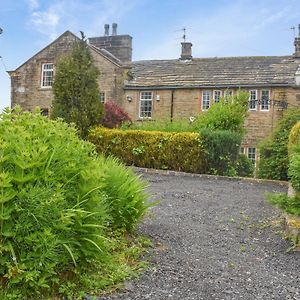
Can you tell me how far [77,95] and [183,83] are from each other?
13.0 metres

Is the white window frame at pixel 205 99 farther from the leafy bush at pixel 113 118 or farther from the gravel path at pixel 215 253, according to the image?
the gravel path at pixel 215 253

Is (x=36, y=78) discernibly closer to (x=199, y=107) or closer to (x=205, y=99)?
(x=199, y=107)

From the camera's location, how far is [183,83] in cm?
2888

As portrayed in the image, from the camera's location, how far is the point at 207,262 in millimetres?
5418

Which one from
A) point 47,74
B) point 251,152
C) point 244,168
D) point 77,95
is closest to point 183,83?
point 251,152

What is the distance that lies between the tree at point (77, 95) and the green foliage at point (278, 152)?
5.80m

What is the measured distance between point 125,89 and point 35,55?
6686 mm

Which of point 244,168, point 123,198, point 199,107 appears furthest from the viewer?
point 199,107

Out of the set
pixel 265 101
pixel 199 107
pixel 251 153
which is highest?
pixel 265 101

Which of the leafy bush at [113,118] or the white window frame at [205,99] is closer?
the leafy bush at [113,118]

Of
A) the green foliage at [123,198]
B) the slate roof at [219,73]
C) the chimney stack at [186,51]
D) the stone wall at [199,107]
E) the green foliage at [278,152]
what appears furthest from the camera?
the chimney stack at [186,51]

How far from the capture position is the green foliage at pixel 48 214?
388cm

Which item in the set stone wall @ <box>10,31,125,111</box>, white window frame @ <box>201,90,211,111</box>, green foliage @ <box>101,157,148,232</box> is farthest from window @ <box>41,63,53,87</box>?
green foliage @ <box>101,157,148,232</box>

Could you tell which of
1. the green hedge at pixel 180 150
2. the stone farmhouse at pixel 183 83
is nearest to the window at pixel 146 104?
the stone farmhouse at pixel 183 83
